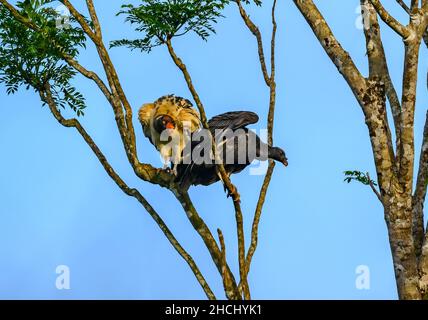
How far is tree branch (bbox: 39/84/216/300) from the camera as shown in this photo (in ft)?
39.4

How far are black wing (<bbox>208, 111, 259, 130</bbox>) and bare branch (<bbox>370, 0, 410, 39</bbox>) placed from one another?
2499 mm

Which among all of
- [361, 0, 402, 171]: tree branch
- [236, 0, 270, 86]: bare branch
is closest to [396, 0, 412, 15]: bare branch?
[361, 0, 402, 171]: tree branch

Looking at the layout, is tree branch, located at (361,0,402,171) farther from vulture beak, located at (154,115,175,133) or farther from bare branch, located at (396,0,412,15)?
vulture beak, located at (154,115,175,133)

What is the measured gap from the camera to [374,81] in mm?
12633

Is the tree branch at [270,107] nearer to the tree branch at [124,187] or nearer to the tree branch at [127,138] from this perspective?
the tree branch at [124,187]

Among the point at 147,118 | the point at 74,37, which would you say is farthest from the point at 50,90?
the point at 147,118

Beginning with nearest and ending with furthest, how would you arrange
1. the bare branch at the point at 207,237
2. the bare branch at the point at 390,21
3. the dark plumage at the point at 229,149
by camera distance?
the bare branch at the point at 207,237
the bare branch at the point at 390,21
the dark plumage at the point at 229,149

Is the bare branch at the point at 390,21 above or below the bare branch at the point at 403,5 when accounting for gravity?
below

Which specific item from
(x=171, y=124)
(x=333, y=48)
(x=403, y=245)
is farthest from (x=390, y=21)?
(x=171, y=124)

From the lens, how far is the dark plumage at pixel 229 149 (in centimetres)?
1305

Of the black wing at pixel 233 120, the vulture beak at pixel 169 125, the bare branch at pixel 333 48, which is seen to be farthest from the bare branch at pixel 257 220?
the bare branch at pixel 333 48

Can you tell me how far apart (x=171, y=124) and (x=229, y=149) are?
3.23 ft

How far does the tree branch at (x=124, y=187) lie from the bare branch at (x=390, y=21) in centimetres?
433
